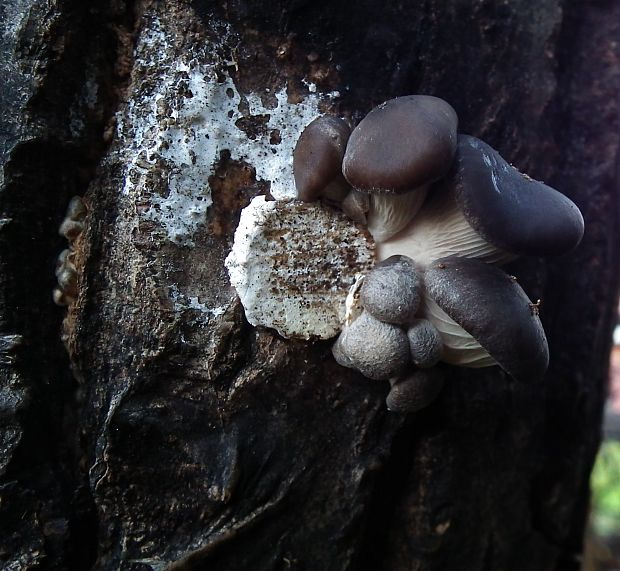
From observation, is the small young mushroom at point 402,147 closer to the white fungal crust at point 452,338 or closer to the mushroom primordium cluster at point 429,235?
the mushroom primordium cluster at point 429,235

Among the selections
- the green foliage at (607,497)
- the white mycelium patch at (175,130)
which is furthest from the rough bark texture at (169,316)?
the green foliage at (607,497)

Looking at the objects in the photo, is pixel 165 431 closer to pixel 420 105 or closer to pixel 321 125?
pixel 321 125

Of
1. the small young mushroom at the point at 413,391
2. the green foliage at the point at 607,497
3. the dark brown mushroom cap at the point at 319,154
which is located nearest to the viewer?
the dark brown mushroom cap at the point at 319,154

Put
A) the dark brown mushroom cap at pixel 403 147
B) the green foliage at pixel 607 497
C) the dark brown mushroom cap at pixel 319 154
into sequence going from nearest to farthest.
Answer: the dark brown mushroom cap at pixel 403 147 < the dark brown mushroom cap at pixel 319 154 < the green foliage at pixel 607 497

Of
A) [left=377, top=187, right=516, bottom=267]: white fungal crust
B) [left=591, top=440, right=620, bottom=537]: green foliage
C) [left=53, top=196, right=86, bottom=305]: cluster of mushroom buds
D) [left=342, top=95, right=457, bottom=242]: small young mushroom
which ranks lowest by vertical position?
[left=591, top=440, right=620, bottom=537]: green foliage

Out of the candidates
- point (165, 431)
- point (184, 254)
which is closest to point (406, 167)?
point (184, 254)

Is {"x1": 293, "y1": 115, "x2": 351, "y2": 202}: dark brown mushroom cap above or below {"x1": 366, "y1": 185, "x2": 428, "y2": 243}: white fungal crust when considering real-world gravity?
above

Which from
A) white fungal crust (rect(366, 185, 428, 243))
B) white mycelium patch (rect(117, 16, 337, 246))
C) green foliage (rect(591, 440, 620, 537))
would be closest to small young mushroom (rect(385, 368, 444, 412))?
white fungal crust (rect(366, 185, 428, 243))

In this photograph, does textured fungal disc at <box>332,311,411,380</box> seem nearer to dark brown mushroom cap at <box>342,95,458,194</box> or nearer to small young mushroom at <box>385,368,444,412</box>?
small young mushroom at <box>385,368,444,412</box>
